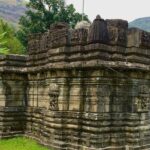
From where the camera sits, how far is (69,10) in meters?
39.0

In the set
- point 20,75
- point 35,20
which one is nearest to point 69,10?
point 35,20

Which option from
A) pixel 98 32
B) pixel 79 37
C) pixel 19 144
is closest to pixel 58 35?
pixel 79 37

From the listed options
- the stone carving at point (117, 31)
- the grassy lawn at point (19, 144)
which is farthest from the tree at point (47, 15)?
the stone carving at point (117, 31)

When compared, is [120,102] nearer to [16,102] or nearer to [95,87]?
[95,87]

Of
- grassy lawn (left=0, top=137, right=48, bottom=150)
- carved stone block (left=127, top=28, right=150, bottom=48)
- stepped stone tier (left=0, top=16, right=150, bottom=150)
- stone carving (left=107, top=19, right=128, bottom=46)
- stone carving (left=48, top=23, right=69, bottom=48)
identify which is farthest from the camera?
grassy lawn (left=0, top=137, right=48, bottom=150)

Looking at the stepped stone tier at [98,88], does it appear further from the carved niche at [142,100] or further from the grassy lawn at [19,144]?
the grassy lawn at [19,144]

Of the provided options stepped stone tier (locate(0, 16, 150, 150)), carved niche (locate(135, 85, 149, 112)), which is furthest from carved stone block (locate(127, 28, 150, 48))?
carved niche (locate(135, 85, 149, 112))

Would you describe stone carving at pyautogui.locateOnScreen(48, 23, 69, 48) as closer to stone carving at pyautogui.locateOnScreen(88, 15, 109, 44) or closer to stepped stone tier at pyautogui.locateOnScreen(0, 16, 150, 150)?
stepped stone tier at pyautogui.locateOnScreen(0, 16, 150, 150)

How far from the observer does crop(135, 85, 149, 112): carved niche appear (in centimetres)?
1351

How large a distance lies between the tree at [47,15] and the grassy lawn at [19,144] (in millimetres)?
22191

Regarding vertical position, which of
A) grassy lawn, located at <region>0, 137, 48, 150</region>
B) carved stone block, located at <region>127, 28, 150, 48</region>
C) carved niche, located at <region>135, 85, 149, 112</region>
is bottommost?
grassy lawn, located at <region>0, 137, 48, 150</region>

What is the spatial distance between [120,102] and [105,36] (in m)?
2.35

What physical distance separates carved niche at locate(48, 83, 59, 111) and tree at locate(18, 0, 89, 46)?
2407 cm

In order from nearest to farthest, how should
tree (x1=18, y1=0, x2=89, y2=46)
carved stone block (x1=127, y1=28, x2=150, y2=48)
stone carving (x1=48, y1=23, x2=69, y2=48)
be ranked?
carved stone block (x1=127, y1=28, x2=150, y2=48) → stone carving (x1=48, y1=23, x2=69, y2=48) → tree (x1=18, y1=0, x2=89, y2=46)
